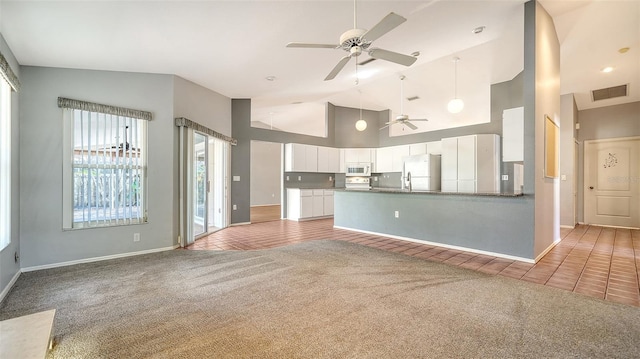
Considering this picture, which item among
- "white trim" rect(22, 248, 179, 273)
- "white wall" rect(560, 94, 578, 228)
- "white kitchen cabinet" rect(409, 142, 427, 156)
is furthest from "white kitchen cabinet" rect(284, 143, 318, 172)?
"white wall" rect(560, 94, 578, 228)

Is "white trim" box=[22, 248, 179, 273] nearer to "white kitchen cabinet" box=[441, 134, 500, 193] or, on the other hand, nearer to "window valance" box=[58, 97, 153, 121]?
"window valance" box=[58, 97, 153, 121]

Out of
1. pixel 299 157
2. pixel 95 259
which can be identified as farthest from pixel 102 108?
pixel 299 157

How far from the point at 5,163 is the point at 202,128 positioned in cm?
244

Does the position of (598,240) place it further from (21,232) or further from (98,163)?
(21,232)

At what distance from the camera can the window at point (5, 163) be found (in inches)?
109

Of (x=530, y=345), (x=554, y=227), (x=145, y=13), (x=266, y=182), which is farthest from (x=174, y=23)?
(x=266, y=182)

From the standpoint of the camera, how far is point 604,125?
643 cm

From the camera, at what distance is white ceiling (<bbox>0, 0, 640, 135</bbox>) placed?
2.67 meters

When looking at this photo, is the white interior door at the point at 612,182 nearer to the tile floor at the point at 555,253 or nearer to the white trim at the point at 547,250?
the tile floor at the point at 555,253

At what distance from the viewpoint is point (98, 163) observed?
3703 millimetres

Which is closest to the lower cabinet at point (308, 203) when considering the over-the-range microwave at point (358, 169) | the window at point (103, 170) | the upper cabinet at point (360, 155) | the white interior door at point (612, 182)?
the over-the-range microwave at point (358, 169)

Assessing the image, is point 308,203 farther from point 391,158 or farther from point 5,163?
point 5,163

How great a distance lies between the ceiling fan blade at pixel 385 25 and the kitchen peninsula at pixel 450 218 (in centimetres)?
271

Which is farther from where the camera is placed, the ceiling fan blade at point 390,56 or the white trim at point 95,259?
the white trim at point 95,259
